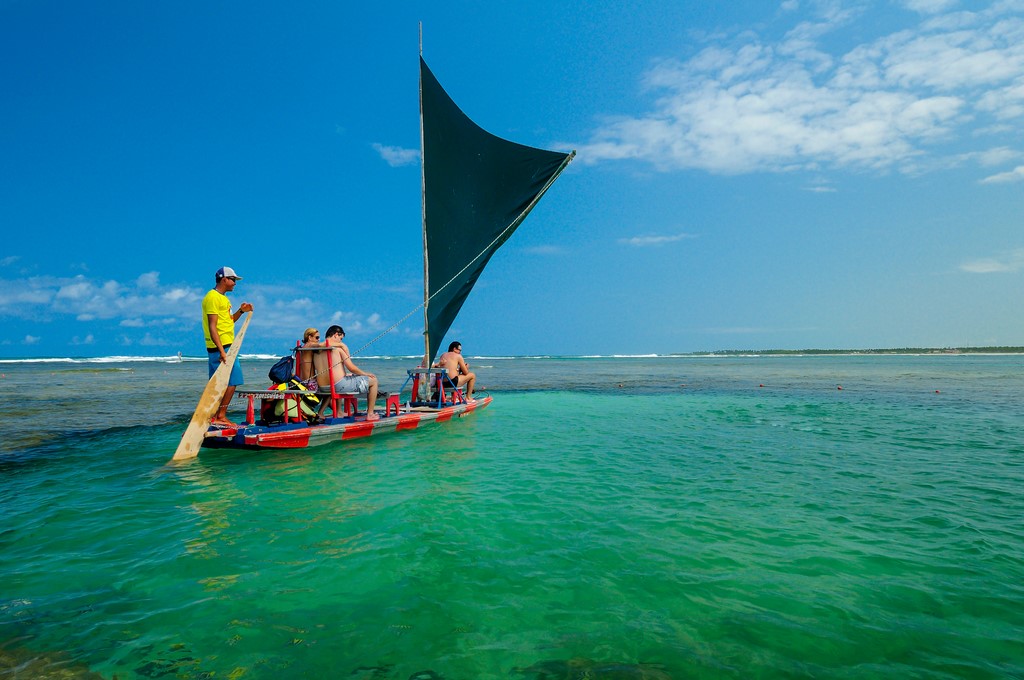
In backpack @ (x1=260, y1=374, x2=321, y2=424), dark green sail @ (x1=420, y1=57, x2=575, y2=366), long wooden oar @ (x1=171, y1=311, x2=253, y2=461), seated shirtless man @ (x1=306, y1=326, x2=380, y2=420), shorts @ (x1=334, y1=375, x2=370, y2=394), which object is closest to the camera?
long wooden oar @ (x1=171, y1=311, x2=253, y2=461)

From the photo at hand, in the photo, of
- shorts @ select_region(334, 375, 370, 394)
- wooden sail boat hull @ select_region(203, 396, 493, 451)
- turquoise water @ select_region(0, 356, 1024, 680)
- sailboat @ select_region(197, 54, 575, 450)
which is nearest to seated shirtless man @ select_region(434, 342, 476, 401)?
sailboat @ select_region(197, 54, 575, 450)

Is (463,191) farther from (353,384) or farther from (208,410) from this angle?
(208,410)

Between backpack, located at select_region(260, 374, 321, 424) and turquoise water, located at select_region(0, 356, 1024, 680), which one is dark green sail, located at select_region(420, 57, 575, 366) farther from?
turquoise water, located at select_region(0, 356, 1024, 680)

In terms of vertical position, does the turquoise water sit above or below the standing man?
below

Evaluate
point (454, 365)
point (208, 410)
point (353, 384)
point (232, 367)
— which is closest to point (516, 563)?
point (208, 410)

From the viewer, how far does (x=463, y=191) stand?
1484cm

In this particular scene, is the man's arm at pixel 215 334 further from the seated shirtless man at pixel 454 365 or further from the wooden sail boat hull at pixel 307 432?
the seated shirtless man at pixel 454 365

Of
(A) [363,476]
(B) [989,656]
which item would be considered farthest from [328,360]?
(B) [989,656]

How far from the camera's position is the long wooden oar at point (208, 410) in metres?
9.19

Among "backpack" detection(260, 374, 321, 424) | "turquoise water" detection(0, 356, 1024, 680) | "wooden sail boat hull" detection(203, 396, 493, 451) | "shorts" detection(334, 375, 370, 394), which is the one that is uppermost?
"shorts" detection(334, 375, 370, 394)

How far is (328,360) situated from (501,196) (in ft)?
22.7

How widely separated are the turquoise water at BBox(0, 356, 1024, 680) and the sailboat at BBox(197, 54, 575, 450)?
4.43 m

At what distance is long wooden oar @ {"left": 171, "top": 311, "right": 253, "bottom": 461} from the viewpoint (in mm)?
9188

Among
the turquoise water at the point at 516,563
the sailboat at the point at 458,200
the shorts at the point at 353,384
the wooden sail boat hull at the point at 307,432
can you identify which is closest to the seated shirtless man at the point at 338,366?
the shorts at the point at 353,384
